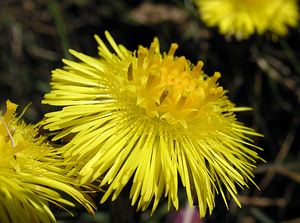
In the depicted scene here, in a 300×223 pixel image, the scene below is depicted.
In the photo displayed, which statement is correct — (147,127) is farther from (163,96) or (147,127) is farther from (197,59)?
(197,59)

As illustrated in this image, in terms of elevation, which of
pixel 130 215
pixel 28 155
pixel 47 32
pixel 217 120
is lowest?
pixel 130 215

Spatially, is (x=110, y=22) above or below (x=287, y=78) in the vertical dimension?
above

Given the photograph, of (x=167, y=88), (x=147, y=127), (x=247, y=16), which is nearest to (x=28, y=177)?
(x=147, y=127)

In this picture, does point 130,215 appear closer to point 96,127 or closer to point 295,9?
point 96,127

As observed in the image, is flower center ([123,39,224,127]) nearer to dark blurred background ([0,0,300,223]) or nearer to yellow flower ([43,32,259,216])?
yellow flower ([43,32,259,216])

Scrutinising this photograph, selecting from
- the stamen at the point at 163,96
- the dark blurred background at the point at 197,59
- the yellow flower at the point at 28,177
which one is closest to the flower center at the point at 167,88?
the stamen at the point at 163,96

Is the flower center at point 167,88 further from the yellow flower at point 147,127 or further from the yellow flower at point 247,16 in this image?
the yellow flower at point 247,16

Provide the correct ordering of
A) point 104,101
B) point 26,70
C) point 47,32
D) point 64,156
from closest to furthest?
point 64,156, point 104,101, point 26,70, point 47,32

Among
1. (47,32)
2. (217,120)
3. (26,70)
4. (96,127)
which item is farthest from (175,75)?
(47,32)
